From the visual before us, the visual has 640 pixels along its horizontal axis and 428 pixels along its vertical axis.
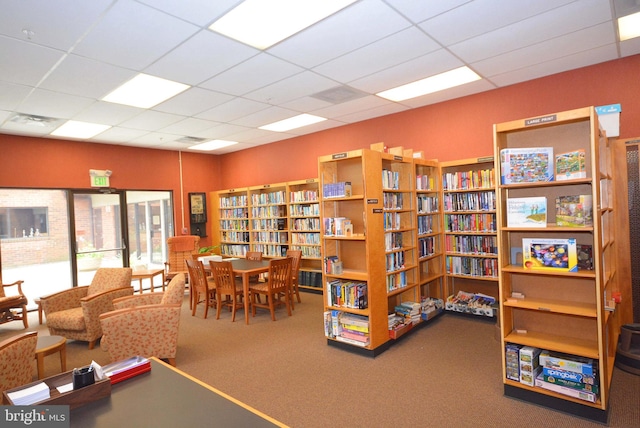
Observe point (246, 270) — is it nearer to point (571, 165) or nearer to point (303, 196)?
point (303, 196)

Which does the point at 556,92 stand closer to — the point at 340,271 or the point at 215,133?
the point at 340,271

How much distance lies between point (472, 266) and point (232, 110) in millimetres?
4509

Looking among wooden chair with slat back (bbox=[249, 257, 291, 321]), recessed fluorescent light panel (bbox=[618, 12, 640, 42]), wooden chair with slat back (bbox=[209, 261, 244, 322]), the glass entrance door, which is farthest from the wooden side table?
recessed fluorescent light panel (bbox=[618, 12, 640, 42])

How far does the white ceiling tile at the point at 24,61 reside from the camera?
3.37 meters

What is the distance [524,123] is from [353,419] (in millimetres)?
2764

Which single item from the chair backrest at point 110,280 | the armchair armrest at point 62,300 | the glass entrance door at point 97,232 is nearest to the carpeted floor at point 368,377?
the armchair armrest at point 62,300

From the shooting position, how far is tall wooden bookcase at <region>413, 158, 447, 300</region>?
5.27m

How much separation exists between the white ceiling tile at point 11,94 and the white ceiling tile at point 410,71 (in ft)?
13.7

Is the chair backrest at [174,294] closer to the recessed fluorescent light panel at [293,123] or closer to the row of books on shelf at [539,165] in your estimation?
the row of books on shelf at [539,165]

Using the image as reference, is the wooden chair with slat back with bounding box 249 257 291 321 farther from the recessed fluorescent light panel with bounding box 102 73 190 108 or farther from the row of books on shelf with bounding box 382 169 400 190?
the recessed fluorescent light panel with bounding box 102 73 190 108

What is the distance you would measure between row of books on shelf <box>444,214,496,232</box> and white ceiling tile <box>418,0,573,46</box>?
8.50 ft

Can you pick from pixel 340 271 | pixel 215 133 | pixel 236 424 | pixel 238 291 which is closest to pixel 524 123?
pixel 340 271

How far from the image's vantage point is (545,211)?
287cm

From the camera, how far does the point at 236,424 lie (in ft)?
4.85
